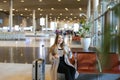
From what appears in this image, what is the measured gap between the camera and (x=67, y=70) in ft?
17.1

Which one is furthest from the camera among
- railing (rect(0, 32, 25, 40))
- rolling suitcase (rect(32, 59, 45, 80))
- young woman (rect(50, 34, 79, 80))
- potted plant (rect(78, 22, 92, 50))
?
railing (rect(0, 32, 25, 40))

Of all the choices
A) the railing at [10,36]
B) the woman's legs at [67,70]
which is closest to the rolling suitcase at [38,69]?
the woman's legs at [67,70]

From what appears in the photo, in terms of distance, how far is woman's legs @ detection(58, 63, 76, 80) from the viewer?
524cm

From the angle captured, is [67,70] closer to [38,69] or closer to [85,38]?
[38,69]

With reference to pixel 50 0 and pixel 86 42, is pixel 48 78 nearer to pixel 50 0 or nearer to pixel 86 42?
pixel 86 42

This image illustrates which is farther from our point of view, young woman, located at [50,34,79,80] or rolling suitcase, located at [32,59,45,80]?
young woman, located at [50,34,79,80]

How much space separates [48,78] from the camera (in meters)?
6.36

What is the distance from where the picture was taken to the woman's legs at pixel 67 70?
524 centimetres

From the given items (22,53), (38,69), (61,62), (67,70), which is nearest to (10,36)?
(22,53)

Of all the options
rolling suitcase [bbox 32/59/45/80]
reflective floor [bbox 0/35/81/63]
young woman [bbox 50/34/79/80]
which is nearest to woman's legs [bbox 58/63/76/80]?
young woman [bbox 50/34/79/80]

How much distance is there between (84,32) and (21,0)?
24.3 metres

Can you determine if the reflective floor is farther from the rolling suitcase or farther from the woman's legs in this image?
the rolling suitcase

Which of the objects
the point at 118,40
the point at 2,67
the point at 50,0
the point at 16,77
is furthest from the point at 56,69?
the point at 50,0

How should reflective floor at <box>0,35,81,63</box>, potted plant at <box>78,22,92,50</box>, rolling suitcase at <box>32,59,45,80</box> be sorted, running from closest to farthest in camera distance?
rolling suitcase at <box>32,59,45,80</box>
potted plant at <box>78,22,92,50</box>
reflective floor at <box>0,35,81,63</box>
